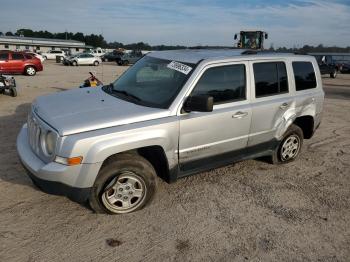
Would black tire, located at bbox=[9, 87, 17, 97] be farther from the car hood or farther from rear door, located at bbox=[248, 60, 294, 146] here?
rear door, located at bbox=[248, 60, 294, 146]

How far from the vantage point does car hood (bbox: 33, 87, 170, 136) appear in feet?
11.9

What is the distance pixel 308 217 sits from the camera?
4242 millimetres

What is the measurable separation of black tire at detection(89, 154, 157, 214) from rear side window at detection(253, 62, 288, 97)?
1983mm

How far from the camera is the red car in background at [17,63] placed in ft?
70.7

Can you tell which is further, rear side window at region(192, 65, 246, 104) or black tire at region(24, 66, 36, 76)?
black tire at region(24, 66, 36, 76)

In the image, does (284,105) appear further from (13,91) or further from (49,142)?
(13,91)

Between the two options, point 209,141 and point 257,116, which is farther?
point 257,116

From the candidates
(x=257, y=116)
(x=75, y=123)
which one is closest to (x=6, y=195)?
(x=75, y=123)

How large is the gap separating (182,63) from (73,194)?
6.98 feet

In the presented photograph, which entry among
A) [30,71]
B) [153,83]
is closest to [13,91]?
[153,83]

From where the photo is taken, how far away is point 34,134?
4027mm

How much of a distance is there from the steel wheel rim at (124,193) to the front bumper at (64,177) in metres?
0.30

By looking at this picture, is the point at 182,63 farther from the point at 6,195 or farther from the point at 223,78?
the point at 6,195

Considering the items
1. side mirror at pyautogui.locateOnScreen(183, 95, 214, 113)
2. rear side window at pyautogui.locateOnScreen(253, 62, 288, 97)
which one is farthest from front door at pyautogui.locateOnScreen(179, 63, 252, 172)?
rear side window at pyautogui.locateOnScreen(253, 62, 288, 97)
